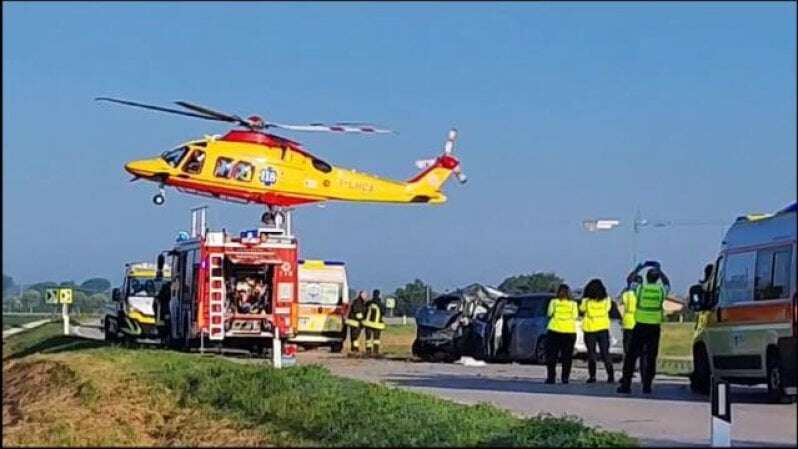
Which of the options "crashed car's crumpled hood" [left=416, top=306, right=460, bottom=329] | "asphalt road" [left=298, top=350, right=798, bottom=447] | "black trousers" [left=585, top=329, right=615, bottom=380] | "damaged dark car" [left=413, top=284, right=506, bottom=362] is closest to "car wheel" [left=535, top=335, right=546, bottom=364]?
"asphalt road" [left=298, top=350, right=798, bottom=447]

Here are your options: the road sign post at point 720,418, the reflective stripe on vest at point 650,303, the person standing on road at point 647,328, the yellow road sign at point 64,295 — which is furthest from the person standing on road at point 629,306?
the yellow road sign at point 64,295

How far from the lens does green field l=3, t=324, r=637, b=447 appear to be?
13.5 meters

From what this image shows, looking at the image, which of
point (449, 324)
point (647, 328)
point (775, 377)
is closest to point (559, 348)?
point (647, 328)

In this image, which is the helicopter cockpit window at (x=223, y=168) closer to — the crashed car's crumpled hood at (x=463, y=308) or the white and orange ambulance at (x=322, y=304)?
the white and orange ambulance at (x=322, y=304)

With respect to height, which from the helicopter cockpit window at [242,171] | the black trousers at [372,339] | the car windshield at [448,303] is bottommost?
the black trousers at [372,339]

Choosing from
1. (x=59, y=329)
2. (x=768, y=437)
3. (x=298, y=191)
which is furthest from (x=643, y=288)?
(x=59, y=329)

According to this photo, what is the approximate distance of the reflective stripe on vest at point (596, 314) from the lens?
2433 cm

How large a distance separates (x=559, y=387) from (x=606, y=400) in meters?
2.77

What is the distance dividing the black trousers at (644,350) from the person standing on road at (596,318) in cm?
208

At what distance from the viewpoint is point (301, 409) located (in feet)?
53.0

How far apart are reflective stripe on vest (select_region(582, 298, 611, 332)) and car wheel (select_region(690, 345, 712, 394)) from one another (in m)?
2.12

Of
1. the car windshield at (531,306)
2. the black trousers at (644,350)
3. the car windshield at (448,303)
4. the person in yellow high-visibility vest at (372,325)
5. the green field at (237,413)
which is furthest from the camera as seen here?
the person in yellow high-visibility vest at (372,325)

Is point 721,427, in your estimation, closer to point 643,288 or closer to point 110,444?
point 110,444

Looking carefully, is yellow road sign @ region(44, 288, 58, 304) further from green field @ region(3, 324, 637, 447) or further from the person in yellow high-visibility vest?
green field @ region(3, 324, 637, 447)
